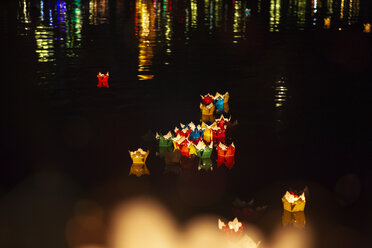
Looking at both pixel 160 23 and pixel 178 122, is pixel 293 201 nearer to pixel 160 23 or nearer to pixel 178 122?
pixel 178 122

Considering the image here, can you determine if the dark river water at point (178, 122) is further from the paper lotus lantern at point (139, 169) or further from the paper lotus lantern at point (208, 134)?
the paper lotus lantern at point (208, 134)

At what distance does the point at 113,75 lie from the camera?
12727mm

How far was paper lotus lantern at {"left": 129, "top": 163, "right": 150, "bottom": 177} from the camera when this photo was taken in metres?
6.97

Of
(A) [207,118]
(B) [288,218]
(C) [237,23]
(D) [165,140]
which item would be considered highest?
(C) [237,23]

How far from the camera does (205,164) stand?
732cm

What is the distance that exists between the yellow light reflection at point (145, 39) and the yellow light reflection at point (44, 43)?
2.60m

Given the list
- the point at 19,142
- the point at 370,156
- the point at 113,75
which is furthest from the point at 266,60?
the point at 19,142

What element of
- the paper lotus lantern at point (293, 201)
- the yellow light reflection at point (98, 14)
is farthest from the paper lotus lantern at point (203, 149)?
the yellow light reflection at point (98, 14)

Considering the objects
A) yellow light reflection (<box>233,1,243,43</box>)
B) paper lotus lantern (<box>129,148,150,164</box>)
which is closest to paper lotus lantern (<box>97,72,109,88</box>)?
paper lotus lantern (<box>129,148,150,164</box>)

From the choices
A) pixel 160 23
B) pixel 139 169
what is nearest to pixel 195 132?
pixel 139 169

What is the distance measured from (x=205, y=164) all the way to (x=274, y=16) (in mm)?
→ 21391

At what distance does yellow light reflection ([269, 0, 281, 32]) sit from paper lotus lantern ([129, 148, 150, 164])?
15.3 metres

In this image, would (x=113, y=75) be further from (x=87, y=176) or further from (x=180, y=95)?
(x=87, y=176)

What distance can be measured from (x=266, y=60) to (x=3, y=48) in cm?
795
